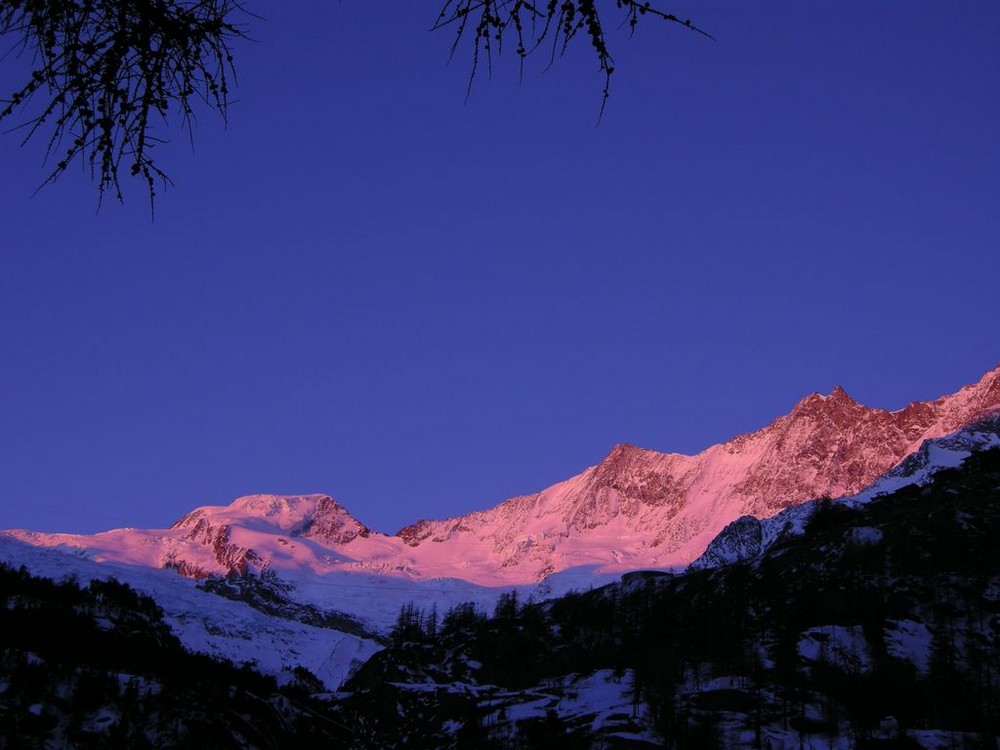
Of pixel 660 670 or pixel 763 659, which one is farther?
pixel 660 670

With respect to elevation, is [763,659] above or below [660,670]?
above

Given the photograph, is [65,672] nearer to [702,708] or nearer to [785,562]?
[702,708]

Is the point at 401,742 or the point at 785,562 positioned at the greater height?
the point at 785,562

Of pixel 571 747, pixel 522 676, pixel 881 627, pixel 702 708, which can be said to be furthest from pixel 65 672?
pixel 881 627

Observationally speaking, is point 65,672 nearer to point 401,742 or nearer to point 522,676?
point 401,742

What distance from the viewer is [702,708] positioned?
345 feet

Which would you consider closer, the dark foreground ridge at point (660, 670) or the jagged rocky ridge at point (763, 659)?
the dark foreground ridge at point (660, 670)

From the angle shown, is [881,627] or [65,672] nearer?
[65,672]

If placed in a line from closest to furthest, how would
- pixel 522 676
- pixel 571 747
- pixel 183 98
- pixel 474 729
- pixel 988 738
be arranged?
pixel 183 98
pixel 988 738
pixel 571 747
pixel 474 729
pixel 522 676

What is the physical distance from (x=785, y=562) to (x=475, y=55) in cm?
14826

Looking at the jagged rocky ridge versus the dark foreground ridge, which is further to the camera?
the jagged rocky ridge

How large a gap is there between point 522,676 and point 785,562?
41.7 meters

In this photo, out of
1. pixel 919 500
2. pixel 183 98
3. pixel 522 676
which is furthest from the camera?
pixel 919 500

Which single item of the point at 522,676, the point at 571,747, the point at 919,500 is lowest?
the point at 571,747
